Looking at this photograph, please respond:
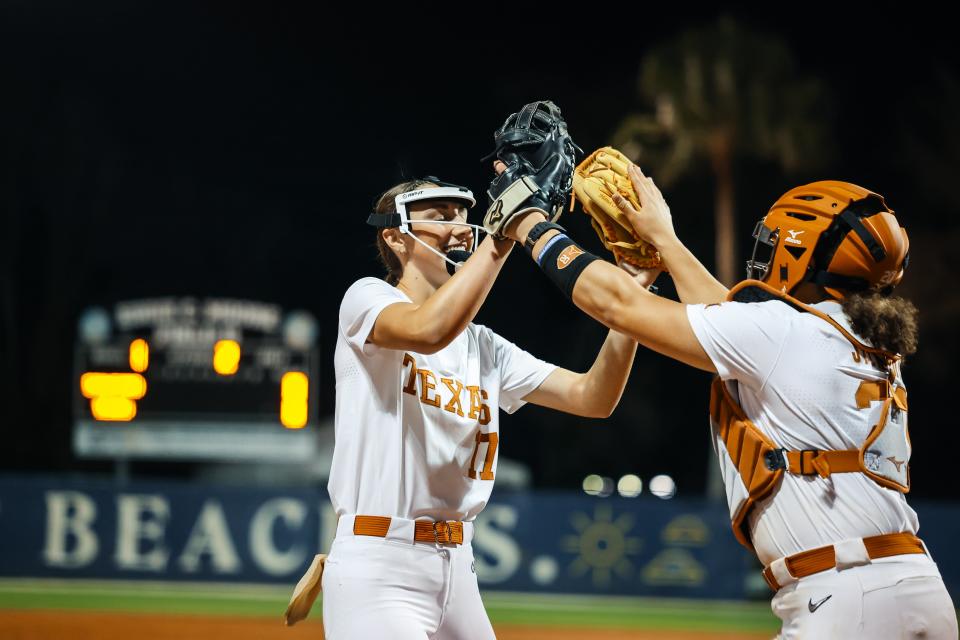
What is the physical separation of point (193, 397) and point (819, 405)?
638 inches

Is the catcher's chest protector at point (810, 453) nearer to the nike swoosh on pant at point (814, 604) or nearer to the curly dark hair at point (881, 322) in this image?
the curly dark hair at point (881, 322)

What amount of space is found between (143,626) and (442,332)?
9.68m

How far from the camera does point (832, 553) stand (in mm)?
3312

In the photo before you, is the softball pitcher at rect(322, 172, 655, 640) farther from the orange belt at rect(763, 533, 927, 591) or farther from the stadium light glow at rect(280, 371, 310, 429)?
the stadium light glow at rect(280, 371, 310, 429)

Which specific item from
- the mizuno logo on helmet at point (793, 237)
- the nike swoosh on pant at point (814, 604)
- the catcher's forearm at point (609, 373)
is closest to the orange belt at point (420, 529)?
the catcher's forearm at point (609, 373)

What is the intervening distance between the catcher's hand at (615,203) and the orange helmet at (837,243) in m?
0.53

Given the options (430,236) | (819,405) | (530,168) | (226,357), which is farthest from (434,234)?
(226,357)

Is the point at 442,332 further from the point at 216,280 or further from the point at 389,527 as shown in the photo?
the point at 216,280

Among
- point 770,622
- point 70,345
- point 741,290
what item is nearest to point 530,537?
point 770,622

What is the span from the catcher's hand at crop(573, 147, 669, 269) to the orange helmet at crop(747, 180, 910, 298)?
0.53 m

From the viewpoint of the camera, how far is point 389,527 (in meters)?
3.78

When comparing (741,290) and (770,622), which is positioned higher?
(741,290)

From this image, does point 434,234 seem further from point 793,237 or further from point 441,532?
point 793,237

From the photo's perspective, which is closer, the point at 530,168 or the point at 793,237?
the point at 793,237
